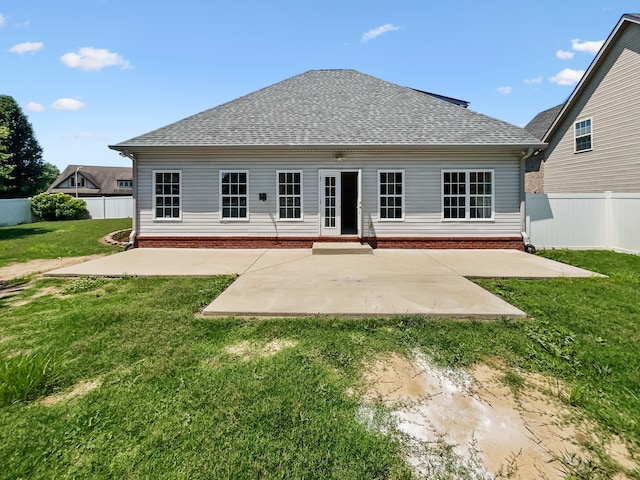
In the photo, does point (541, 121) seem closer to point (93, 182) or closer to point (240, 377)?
point (240, 377)

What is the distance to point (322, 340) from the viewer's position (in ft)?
12.1

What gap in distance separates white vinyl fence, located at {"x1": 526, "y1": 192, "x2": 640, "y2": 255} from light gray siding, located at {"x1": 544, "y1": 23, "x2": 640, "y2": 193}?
7.10 ft

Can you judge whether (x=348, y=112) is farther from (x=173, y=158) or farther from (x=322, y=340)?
(x=322, y=340)

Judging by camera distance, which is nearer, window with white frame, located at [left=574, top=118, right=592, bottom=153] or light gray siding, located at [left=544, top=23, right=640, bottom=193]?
light gray siding, located at [left=544, top=23, right=640, bottom=193]

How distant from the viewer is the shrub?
2693 mm

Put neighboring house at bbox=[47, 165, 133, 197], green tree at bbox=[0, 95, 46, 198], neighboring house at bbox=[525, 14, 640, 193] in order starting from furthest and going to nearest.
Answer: neighboring house at bbox=[47, 165, 133, 197], green tree at bbox=[0, 95, 46, 198], neighboring house at bbox=[525, 14, 640, 193]

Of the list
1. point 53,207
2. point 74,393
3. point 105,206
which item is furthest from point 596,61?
point 53,207

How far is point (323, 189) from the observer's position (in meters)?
10.5

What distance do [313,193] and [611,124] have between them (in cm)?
1182

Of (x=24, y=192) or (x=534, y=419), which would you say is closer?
(x=534, y=419)

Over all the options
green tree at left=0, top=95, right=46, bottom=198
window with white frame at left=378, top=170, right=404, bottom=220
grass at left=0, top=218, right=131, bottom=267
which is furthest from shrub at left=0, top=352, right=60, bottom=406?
green tree at left=0, top=95, right=46, bottom=198

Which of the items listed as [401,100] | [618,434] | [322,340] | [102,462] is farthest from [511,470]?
[401,100]

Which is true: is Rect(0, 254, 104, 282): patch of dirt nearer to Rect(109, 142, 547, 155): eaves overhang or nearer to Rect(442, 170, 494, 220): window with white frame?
Rect(109, 142, 547, 155): eaves overhang

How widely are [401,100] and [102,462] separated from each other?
13390 millimetres
